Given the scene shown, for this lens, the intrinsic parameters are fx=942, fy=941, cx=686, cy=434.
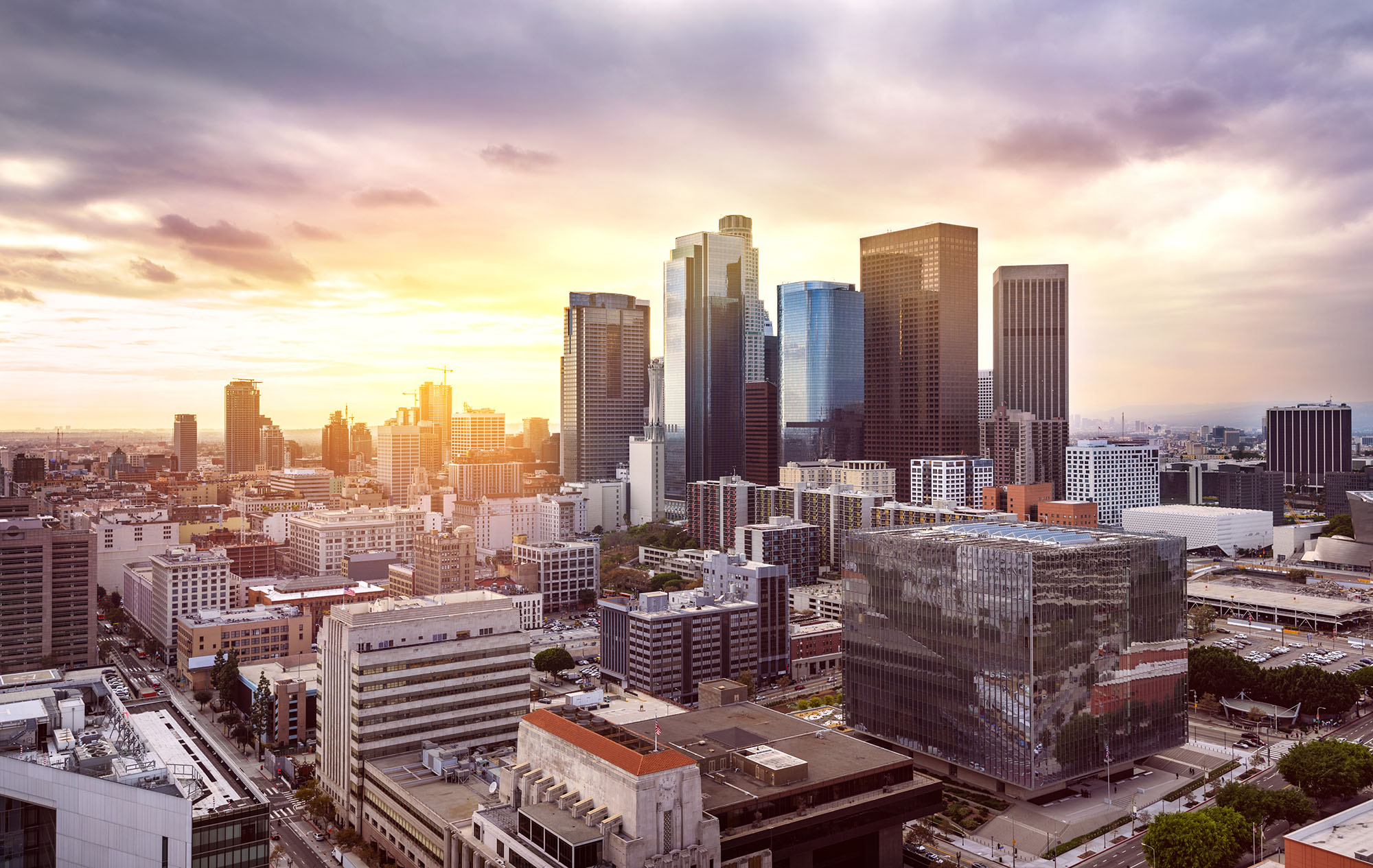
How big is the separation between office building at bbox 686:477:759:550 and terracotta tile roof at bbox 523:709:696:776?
10116 cm

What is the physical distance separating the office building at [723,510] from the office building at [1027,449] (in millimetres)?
52397

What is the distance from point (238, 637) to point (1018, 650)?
70254 mm

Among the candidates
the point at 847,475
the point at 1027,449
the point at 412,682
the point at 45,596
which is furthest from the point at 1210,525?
the point at 45,596

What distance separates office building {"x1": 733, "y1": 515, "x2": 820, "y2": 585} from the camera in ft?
382

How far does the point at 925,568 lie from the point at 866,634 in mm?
6749

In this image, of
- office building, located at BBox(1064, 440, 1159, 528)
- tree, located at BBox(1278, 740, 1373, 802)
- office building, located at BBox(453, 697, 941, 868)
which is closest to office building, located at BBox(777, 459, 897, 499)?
office building, located at BBox(1064, 440, 1159, 528)

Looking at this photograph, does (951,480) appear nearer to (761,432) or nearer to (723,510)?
(723,510)

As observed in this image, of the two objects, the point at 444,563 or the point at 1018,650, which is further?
the point at 444,563

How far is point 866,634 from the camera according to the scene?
201 feet

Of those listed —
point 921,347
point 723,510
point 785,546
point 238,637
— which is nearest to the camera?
point 238,637

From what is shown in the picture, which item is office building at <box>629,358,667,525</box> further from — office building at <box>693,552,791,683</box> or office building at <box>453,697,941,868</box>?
office building at <box>453,697,941,868</box>

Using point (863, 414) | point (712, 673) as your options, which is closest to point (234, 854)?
point (712, 673)

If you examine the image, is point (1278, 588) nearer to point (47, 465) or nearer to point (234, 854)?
point (234, 854)

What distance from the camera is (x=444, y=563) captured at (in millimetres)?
113312
